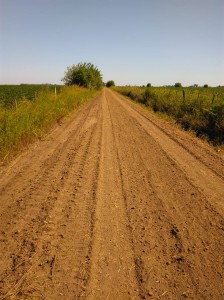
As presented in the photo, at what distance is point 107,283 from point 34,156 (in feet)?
19.0

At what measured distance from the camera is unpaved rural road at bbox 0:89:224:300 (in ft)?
10.8

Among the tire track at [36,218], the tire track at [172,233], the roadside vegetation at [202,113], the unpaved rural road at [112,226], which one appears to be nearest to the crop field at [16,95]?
the tire track at [36,218]

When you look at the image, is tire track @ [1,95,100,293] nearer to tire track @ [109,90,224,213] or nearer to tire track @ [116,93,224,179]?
tire track @ [109,90,224,213]

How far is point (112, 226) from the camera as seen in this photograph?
450cm

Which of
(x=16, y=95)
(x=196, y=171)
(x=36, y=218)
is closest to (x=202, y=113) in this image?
(x=196, y=171)

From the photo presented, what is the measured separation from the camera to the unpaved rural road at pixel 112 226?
330 centimetres

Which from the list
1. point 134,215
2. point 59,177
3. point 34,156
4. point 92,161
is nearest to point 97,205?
point 134,215

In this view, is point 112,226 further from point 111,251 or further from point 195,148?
point 195,148

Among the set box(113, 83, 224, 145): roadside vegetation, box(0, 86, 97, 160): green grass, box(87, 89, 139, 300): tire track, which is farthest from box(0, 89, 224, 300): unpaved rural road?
box(113, 83, 224, 145): roadside vegetation

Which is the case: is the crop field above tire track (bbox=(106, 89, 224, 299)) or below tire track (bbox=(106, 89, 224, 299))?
above

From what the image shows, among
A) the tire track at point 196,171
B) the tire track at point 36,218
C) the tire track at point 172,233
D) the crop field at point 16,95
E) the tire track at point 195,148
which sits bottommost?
the tire track at point 36,218

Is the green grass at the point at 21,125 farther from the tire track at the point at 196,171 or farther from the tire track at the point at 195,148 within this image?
the tire track at the point at 195,148

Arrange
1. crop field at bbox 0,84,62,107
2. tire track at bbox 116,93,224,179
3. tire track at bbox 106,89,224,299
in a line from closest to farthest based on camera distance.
→ tire track at bbox 106,89,224,299 < tire track at bbox 116,93,224,179 < crop field at bbox 0,84,62,107

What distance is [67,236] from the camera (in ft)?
13.8
